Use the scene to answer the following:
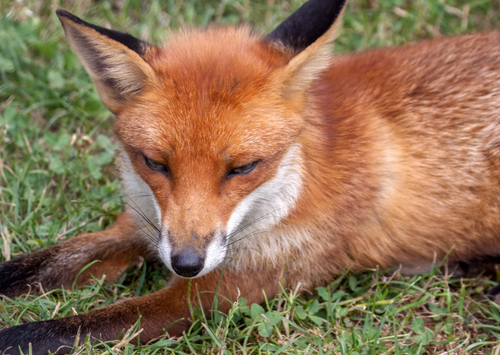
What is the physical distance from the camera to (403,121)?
298 centimetres

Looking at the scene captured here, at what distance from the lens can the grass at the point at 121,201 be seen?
2742mm

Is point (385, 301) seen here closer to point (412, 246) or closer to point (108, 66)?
point (412, 246)

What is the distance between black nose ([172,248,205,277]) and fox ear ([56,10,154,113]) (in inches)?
31.6

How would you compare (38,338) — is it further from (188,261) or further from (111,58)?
(111,58)

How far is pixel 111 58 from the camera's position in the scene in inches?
94.7

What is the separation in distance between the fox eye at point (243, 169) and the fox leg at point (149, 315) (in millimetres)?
672

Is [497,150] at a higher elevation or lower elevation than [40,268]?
higher

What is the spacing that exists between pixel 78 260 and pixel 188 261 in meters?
1.13

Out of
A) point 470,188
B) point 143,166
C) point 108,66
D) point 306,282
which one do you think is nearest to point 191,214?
point 143,166

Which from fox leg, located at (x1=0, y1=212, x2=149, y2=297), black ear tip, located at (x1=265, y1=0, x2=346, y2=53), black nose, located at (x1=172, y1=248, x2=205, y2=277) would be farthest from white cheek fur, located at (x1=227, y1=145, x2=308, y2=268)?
fox leg, located at (x1=0, y1=212, x2=149, y2=297)

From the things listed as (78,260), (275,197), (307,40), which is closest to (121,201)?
(78,260)

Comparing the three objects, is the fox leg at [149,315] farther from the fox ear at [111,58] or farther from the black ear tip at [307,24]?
the black ear tip at [307,24]

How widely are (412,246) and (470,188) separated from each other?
1.55 ft

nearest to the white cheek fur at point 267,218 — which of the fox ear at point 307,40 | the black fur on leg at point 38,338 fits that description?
the fox ear at point 307,40
